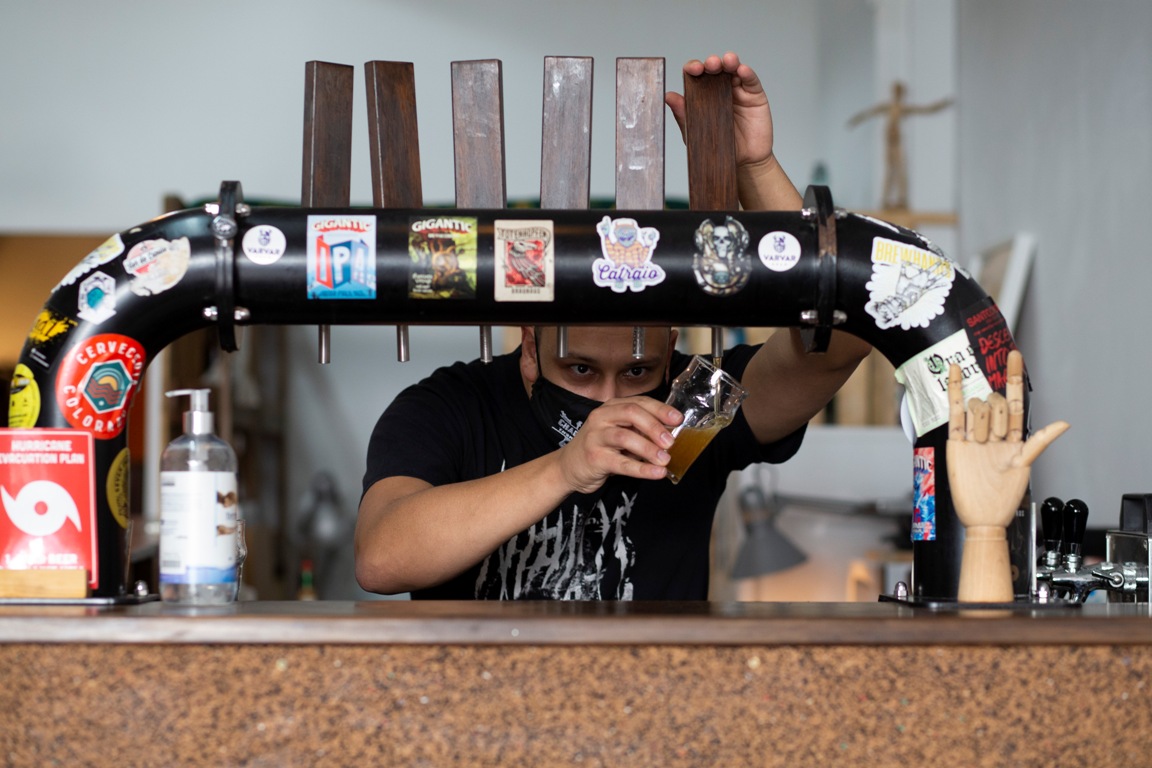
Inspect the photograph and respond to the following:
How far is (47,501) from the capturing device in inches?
Result: 43.3

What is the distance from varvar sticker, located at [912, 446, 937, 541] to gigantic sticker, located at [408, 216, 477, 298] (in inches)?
19.1

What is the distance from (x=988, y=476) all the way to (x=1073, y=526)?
0.25 metres

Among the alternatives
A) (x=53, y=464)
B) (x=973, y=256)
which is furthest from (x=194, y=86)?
(x=53, y=464)

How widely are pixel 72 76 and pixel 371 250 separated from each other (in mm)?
4402

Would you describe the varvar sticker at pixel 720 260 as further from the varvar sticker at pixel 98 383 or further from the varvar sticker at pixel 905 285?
the varvar sticker at pixel 98 383

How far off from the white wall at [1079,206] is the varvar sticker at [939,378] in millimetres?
2075

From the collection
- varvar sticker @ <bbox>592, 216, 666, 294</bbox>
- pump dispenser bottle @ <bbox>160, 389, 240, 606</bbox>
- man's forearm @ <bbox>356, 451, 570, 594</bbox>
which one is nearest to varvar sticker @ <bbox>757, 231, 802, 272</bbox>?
varvar sticker @ <bbox>592, 216, 666, 294</bbox>

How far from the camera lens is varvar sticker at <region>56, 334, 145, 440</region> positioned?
112 cm

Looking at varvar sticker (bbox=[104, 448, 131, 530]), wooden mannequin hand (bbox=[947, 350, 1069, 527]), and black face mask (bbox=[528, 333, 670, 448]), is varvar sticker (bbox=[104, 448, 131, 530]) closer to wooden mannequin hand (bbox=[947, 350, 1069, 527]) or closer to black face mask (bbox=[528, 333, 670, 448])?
black face mask (bbox=[528, 333, 670, 448])

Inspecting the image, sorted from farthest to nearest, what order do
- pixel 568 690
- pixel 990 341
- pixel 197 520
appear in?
pixel 990 341, pixel 197 520, pixel 568 690

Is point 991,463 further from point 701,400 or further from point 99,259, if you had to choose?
point 99,259

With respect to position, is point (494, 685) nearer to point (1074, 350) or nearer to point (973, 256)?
point (1074, 350)

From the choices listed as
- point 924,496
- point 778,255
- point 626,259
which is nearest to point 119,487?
point 626,259

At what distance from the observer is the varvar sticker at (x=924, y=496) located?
3.82ft
